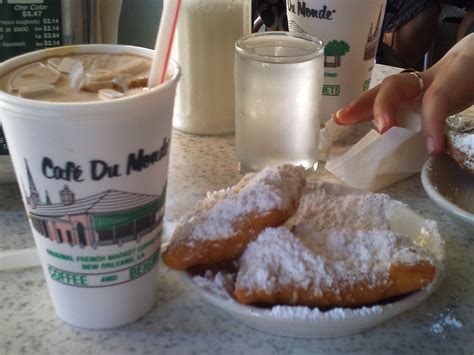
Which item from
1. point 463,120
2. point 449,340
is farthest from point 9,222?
point 463,120

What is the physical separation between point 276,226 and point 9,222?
30 centimetres

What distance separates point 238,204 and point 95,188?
5.1 inches

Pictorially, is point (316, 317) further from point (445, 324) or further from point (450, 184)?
point (450, 184)

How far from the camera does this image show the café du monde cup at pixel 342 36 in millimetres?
771

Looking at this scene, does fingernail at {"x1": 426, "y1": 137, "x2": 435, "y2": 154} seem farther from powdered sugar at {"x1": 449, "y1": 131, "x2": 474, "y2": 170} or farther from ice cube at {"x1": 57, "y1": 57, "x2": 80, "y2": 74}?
ice cube at {"x1": 57, "y1": 57, "x2": 80, "y2": 74}

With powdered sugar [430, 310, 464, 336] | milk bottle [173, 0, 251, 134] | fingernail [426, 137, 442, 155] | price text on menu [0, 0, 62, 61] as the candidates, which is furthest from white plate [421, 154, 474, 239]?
price text on menu [0, 0, 62, 61]

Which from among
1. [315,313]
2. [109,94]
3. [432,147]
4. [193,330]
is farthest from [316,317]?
[432,147]

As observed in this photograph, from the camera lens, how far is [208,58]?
2.49 ft

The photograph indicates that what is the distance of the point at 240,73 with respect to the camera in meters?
0.70

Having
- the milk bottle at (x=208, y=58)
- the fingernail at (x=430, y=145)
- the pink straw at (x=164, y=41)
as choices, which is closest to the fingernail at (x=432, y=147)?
the fingernail at (x=430, y=145)

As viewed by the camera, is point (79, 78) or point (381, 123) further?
point (381, 123)

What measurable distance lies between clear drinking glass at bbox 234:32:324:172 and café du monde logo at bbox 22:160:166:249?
0.98 feet

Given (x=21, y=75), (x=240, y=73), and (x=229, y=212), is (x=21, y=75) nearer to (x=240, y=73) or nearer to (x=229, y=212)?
(x=229, y=212)

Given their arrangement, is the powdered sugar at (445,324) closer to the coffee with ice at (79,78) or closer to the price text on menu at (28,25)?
the coffee with ice at (79,78)
